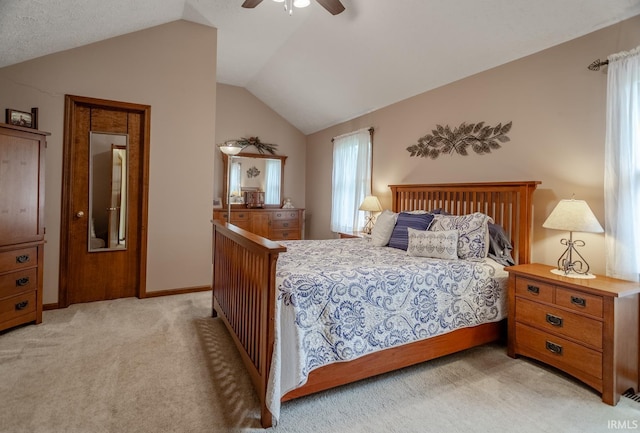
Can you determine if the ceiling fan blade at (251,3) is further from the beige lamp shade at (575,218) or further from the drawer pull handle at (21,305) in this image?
the drawer pull handle at (21,305)

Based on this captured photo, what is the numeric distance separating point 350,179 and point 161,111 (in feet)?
9.27

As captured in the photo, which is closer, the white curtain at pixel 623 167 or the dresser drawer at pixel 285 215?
the white curtain at pixel 623 167

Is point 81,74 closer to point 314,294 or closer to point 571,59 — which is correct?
point 314,294

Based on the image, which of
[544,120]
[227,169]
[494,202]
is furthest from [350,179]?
[544,120]

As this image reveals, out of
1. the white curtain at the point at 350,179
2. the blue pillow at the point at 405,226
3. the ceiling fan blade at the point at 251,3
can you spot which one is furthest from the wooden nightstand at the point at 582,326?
the ceiling fan blade at the point at 251,3

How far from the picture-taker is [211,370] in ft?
7.45

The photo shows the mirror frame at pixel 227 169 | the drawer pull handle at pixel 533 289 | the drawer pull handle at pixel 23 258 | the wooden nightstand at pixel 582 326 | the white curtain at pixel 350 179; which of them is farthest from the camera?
the mirror frame at pixel 227 169

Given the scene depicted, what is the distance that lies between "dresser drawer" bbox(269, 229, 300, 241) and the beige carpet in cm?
351

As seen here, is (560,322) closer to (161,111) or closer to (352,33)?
(352,33)

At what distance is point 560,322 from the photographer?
2227mm

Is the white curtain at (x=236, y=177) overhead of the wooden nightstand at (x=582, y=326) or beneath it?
overhead

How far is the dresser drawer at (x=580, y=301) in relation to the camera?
2.04 metres

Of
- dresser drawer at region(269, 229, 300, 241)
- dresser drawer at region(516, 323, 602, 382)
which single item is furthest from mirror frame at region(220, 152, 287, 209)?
dresser drawer at region(516, 323, 602, 382)

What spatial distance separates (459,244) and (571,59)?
1686 mm
